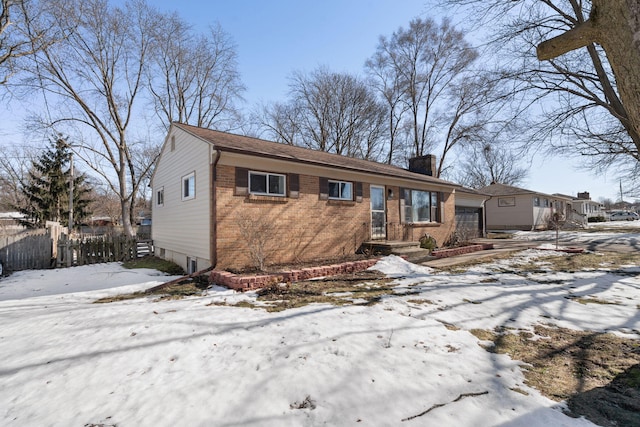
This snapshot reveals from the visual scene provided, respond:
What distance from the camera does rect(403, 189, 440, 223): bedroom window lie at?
13.3m

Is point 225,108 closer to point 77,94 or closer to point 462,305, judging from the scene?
point 77,94

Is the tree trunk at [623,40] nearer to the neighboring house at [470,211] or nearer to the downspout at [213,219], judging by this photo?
the downspout at [213,219]

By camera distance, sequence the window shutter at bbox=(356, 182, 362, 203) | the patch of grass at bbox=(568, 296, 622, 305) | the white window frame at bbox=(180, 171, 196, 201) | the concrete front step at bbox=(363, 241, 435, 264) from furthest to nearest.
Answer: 1. the window shutter at bbox=(356, 182, 362, 203)
2. the concrete front step at bbox=(363, 241, 435, 264)
3. the white window frame at bbox=(180, 171, 196, 201)
4. the patch of grass at bbox=(568, 296, 622, 305)

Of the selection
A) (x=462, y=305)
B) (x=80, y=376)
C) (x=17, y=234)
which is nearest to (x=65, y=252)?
(x=17, y=234)

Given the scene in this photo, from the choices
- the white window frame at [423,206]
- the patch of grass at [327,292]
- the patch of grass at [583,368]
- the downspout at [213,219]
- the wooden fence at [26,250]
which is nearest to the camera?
the patch of grass at [583,368]

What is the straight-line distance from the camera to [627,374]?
312 cm

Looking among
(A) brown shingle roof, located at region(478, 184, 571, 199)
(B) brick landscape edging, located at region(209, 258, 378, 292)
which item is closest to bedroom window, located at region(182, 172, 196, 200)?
(B) brick landscape edging, located at region(209, 258, 378, 292)

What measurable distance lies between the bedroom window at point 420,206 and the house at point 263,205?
0.09 metres

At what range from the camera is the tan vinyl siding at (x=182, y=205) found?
8258 mm

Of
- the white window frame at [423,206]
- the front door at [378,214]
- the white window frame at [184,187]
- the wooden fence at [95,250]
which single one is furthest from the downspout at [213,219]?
the white window frame at [423,206]

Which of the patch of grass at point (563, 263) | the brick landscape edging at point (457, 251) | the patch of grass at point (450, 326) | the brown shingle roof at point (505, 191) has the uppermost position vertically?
the brown shingle roof at point (505, 191)

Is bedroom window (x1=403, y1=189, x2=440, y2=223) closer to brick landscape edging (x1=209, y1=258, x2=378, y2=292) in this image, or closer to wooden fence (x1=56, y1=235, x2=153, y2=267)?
brick landscape edging (x1=209, y1=258, x2=378, y2=292)

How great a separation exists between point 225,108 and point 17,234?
19.3 meters

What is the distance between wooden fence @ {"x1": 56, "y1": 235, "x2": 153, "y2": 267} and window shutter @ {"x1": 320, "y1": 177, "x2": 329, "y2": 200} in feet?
28.1
